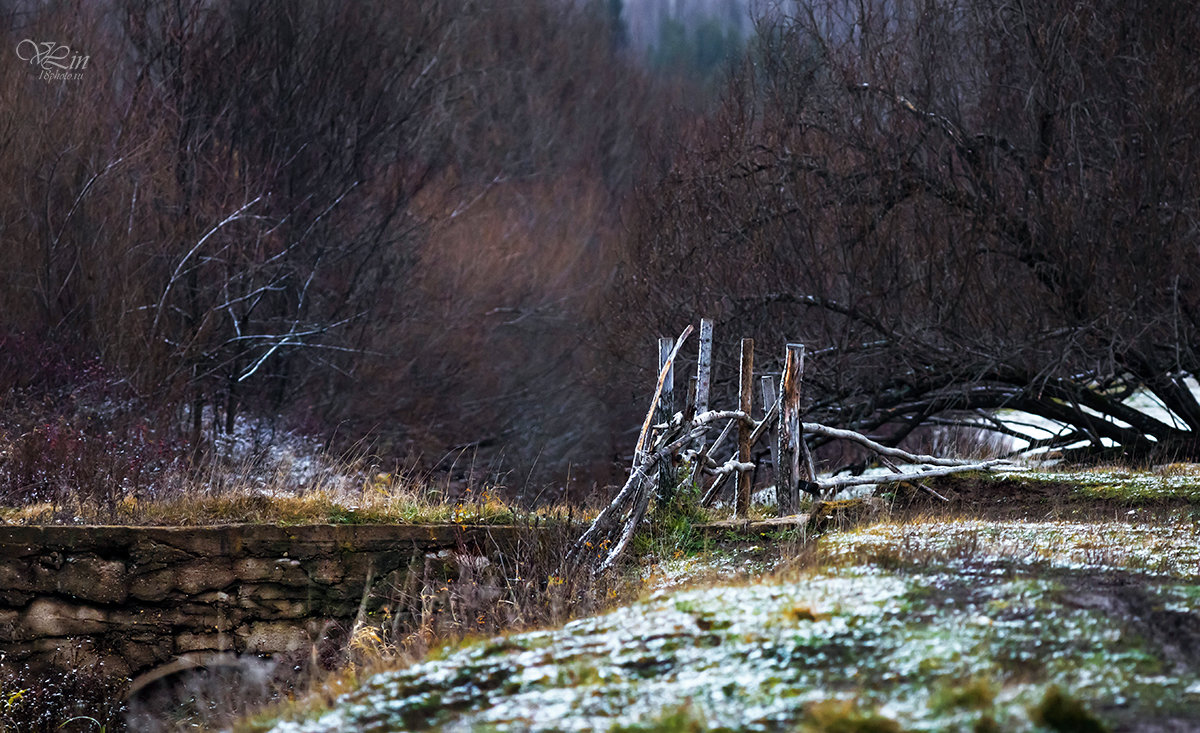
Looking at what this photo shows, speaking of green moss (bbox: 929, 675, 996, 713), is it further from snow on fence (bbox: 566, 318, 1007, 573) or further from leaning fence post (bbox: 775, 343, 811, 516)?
leaning fence post (bbox: 775, 343, 811, 516)

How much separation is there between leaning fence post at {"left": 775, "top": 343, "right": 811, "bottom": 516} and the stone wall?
2217 mm

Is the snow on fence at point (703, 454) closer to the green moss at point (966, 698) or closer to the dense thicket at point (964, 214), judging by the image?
the dense thicket at point (964, 214)

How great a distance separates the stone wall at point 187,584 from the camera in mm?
7980

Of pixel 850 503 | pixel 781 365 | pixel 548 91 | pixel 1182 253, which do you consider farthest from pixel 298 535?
pixel 548 91

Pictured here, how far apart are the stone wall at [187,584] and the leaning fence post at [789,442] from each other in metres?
2.22

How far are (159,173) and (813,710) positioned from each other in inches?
724

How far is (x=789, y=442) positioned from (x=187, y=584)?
15.8 feet

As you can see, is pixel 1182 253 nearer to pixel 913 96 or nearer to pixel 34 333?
pixel 913 96

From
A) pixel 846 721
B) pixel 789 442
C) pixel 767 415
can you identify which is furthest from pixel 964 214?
pixel 846 721

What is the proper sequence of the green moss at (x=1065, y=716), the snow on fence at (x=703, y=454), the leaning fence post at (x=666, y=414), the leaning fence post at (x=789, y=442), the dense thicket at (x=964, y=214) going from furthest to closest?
1. the dense thicket at (x=964, y=214)
2. the leaning fence post at (x=789, y=442)
3. the leaning fence post at (x=666, y=414)
4. the snow on fence at (x=703, y=454)
5. the green moss at (x=1065, y=716)

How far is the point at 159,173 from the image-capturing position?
1908 cm

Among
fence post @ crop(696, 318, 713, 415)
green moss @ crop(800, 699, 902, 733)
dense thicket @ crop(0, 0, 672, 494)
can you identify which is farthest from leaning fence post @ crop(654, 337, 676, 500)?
dense thicket @ crop(0, 0, 672, 494)

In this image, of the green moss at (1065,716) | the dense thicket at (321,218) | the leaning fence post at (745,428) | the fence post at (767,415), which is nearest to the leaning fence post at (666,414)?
the leaning fence post at (745,428)

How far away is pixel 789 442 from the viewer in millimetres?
8906
